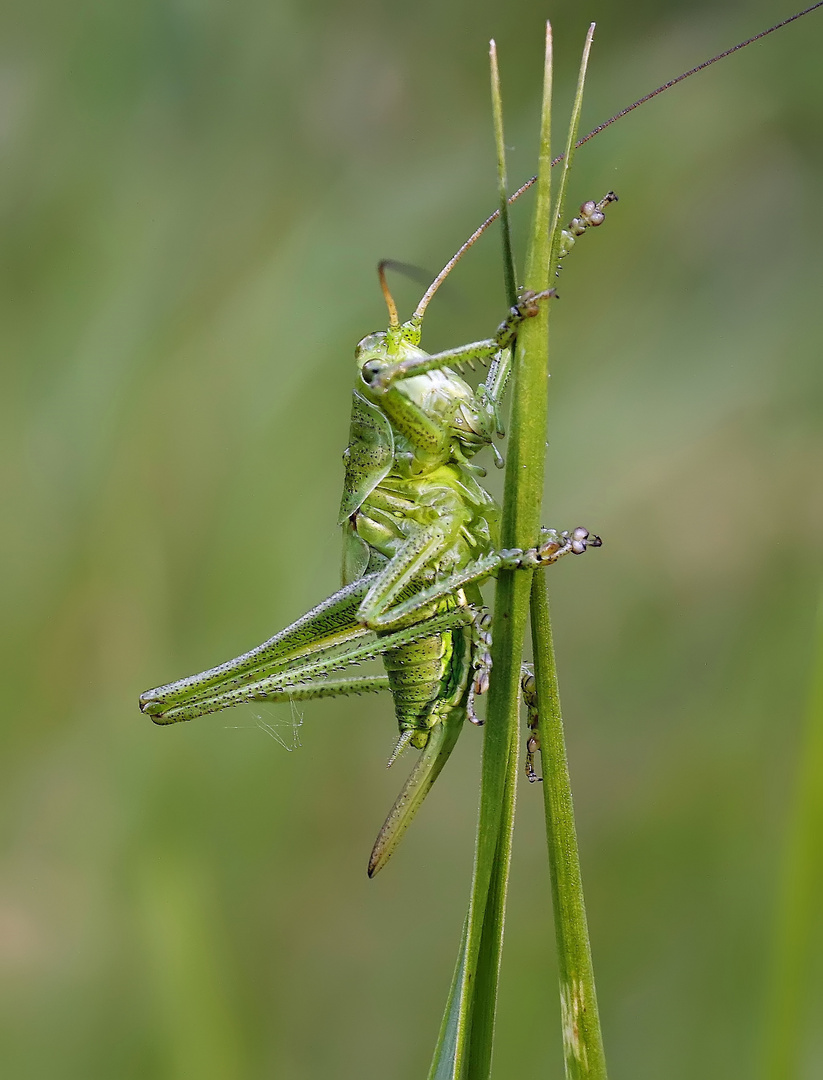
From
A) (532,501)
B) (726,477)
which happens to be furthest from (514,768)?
(726,477)

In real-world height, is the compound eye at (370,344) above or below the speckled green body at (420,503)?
above

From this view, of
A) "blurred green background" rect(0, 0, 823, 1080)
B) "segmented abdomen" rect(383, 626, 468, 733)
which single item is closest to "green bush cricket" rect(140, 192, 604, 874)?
"segmented abdomen" rect(383, 626, 468, 733)

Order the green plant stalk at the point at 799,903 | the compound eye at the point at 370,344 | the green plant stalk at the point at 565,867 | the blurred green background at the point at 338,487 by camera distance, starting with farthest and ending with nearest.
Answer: the blurred green background at the point at 338,487, the compound eye at the point at 370,344, the green plant stalk at the point at 799,903, the green plant stalk at the point at 565,867

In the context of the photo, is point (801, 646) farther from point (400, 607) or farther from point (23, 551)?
point (23, 551)

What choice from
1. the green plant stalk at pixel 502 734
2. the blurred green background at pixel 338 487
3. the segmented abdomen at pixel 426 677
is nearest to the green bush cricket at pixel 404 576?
the segmented abdomen at pixel 426 677

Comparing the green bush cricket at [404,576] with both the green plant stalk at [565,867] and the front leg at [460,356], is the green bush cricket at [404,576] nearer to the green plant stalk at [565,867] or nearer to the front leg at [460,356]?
the front leg at [460,356]

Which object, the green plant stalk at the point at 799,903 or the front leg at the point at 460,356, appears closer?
the front leg at the point at 460,356

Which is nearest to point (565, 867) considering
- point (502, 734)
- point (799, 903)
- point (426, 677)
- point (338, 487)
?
point (502, 734)

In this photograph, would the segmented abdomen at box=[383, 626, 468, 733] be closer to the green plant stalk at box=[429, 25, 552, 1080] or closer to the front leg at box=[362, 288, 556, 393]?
the front leg at box=[362, 288, 556, 393]

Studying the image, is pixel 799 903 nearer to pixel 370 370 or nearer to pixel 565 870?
pixel 565 870
